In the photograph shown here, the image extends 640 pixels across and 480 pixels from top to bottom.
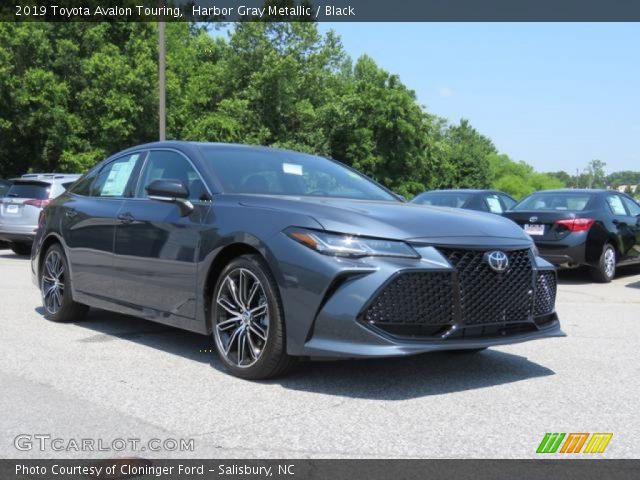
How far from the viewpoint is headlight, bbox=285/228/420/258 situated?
14.4 feet

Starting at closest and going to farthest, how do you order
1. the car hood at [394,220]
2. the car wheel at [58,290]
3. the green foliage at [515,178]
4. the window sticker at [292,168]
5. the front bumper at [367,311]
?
the front bumper at [367,311]
the car hood at [394,220]
the window sticker at [292,168]
the car wheel at [58,290]
the green foliage at [515,178]

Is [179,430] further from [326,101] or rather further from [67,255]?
[326,101]

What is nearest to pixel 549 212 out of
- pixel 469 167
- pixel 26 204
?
pixel 26 204

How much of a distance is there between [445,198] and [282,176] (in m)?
8.97

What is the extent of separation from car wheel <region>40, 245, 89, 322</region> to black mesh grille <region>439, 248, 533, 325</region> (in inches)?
148

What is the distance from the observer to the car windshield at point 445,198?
46.6 feet

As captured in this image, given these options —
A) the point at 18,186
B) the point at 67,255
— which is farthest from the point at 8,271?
the point at 67,255

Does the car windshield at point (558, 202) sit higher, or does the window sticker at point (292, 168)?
the window sticker at point (292, 168)

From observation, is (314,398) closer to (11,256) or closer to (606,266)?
(606,266)

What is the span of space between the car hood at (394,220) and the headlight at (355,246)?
0.04 metres

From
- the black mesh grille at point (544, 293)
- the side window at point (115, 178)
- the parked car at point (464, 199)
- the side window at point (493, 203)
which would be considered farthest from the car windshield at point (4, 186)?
the black mesh grille at point (544, 293)

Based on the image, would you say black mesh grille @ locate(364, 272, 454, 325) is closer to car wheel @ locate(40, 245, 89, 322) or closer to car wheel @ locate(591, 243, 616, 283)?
car wheel @ locate(40, 245, 89, 322)

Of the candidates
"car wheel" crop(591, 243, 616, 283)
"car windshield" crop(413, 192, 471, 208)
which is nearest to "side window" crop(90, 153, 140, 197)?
"car wheel" crop(591, 243, 616, 283)

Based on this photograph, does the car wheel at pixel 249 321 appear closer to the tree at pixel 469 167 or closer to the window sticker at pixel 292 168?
the window sticker at pixel 292 168
